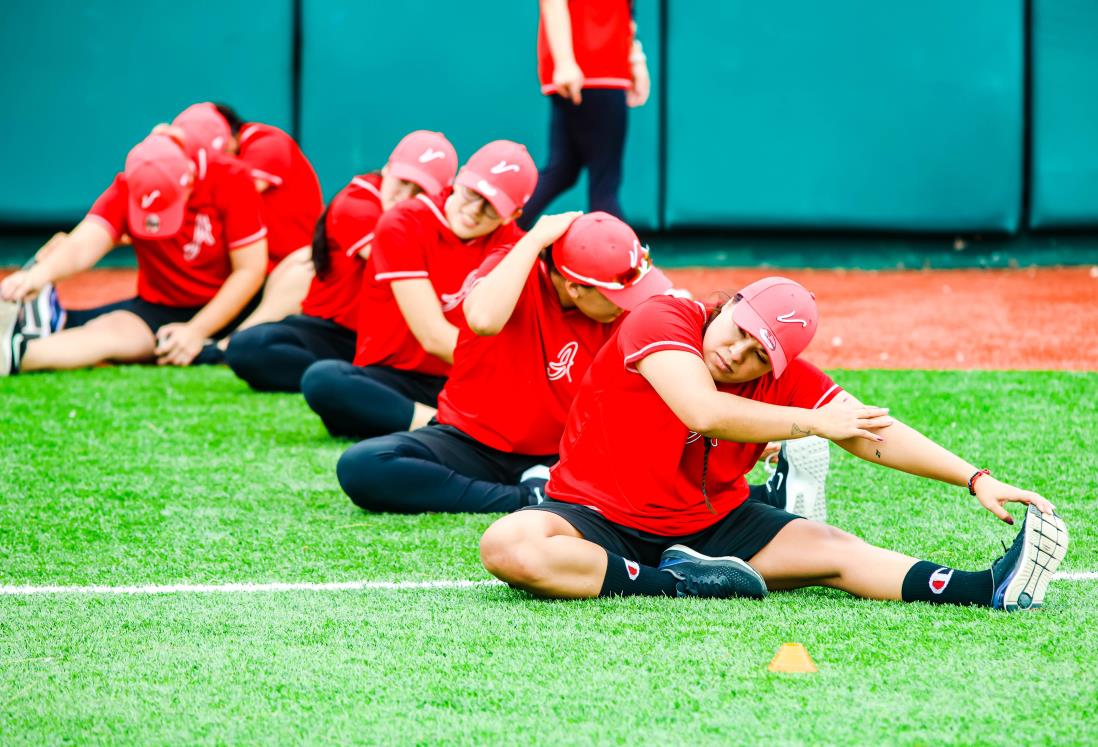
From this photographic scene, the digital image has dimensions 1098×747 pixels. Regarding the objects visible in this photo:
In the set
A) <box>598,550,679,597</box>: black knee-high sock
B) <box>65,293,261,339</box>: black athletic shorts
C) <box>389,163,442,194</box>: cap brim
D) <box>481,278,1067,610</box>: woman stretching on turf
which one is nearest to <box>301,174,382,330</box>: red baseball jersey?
<box>389,163,442,194</box>: cap brim

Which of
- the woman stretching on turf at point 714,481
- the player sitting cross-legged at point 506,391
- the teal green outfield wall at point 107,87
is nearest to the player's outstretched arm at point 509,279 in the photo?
the player sitting cross-legged at point 506,391

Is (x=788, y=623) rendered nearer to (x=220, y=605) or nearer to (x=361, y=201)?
(x=220, y=605)

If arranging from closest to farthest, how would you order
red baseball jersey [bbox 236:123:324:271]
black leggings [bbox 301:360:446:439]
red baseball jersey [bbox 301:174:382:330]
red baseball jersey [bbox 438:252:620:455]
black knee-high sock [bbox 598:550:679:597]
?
black knee-high sock [bbox 598:550:679:597], red baseball jersey [bbox 438:252:620:455], black leggings [bbox 301:360:446:439], red baseball jersey [bbox 301:174:382:330], red baseball jersey [bbox 236:123:324:271]

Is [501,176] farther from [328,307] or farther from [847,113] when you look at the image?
[847,113]

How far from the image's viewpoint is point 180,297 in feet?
25.3

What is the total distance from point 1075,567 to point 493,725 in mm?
1798

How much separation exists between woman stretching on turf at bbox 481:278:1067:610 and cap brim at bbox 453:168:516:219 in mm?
1439

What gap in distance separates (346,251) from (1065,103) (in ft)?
19.2

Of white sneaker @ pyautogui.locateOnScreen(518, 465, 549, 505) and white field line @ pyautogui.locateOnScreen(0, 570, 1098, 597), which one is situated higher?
white field line @ pyautogui.locateOnScreen(0, 570, 1098, 597)

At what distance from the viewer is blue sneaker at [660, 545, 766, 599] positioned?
3.45 m

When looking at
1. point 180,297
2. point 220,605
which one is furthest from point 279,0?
point 220,605

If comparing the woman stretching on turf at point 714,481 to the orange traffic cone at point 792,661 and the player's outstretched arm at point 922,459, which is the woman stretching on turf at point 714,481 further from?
the orange traffic cone at point 792,661

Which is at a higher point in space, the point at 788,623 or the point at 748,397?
the point at 748,397

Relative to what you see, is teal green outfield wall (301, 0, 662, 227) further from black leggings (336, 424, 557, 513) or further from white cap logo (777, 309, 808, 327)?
white cap logo (777, 309, 808, 327)
